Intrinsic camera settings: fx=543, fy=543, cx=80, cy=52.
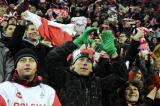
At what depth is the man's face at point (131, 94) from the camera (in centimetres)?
605

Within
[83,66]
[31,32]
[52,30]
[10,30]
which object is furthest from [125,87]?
[52,30]

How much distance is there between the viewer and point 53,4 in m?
14.2

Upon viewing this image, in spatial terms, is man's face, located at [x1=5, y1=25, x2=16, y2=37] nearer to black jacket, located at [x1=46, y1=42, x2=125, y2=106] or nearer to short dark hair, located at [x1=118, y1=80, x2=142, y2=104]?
black jacket, located at [x1=46, y1=42, x2=125, y2=106]

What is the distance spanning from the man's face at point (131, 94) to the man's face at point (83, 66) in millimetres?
690

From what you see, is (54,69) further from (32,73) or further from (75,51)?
(32,73)

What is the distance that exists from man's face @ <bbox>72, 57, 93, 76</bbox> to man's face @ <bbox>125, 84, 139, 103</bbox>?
2.26 feet

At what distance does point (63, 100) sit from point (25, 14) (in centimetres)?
189

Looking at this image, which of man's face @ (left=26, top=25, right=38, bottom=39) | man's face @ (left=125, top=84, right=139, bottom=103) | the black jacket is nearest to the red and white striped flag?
man's face @ (left=26, top=25, right=38, bottom=39)

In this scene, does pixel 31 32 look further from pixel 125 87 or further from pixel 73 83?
pixel 125 87

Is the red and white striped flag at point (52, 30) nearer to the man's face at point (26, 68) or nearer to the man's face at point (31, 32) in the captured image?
the man's face at point (31, 32)

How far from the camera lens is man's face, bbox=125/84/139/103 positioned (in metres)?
6.05

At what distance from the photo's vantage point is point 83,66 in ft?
18.3

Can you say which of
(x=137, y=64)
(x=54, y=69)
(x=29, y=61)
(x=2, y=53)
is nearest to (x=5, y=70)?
(x=2, y=53)

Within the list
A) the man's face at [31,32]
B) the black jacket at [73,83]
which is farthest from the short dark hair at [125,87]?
the man's face at [31,32]
